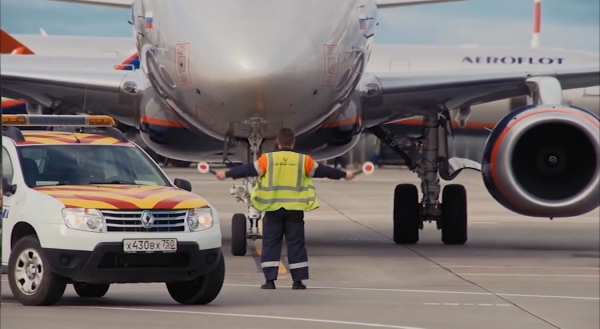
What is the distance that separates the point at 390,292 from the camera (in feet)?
35.1

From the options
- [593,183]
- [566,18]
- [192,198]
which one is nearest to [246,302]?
[192,198]

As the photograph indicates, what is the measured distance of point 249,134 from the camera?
44.0 ft

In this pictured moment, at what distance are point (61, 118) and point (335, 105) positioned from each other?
3.99 m

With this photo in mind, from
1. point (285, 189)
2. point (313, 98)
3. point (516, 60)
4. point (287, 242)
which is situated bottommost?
point (287, 242)

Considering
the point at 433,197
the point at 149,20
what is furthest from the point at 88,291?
the point at 433,197

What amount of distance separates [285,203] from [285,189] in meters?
0.13

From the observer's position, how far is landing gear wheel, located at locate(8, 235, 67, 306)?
29.0ft

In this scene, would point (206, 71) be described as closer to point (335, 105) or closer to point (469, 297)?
point (335, 105)

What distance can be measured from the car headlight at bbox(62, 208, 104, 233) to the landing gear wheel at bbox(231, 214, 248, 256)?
5010mm

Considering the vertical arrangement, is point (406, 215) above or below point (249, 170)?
below

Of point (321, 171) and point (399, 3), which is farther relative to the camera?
point (399, 3)

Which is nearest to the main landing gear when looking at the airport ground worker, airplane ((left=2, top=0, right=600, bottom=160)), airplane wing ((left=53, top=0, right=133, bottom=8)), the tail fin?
airplane wing ((left=53, top=0, right=133, bottom=8))

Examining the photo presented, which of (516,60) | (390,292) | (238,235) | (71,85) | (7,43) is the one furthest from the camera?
(516,60)

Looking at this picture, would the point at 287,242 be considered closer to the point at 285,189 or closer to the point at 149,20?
the point at 285,189
